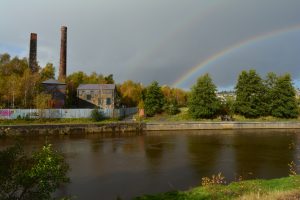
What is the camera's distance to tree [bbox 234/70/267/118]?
248ft

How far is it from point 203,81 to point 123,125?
86.3 feet

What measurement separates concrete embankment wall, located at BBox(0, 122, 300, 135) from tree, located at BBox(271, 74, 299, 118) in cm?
777

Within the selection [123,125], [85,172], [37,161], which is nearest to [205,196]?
[37,161]

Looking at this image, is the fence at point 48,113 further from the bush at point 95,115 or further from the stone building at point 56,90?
the stone building at point 56,90

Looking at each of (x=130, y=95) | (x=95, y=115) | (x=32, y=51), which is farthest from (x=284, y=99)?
(x=32, y=51)

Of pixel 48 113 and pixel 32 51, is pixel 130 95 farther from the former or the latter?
pixel 48 113

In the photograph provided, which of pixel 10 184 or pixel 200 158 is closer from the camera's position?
pixel 10 184

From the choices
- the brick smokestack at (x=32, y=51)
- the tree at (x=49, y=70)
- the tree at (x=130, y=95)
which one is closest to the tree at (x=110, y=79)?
the tree at (x=130, y=95)

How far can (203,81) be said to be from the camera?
76000 mm

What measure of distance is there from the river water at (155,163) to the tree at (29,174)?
5.14 m

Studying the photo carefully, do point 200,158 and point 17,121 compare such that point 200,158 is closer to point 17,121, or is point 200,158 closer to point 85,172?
point 85,172

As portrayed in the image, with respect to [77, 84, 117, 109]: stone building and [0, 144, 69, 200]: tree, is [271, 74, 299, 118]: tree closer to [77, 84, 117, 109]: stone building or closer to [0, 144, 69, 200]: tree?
[77, 84, 117, 109]: stone building

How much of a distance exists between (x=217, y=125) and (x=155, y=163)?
126 feet

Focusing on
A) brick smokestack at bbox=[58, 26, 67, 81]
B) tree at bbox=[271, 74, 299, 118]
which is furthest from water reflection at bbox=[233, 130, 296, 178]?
brick smokestack at bbox=[58, 26, 67, 81]
